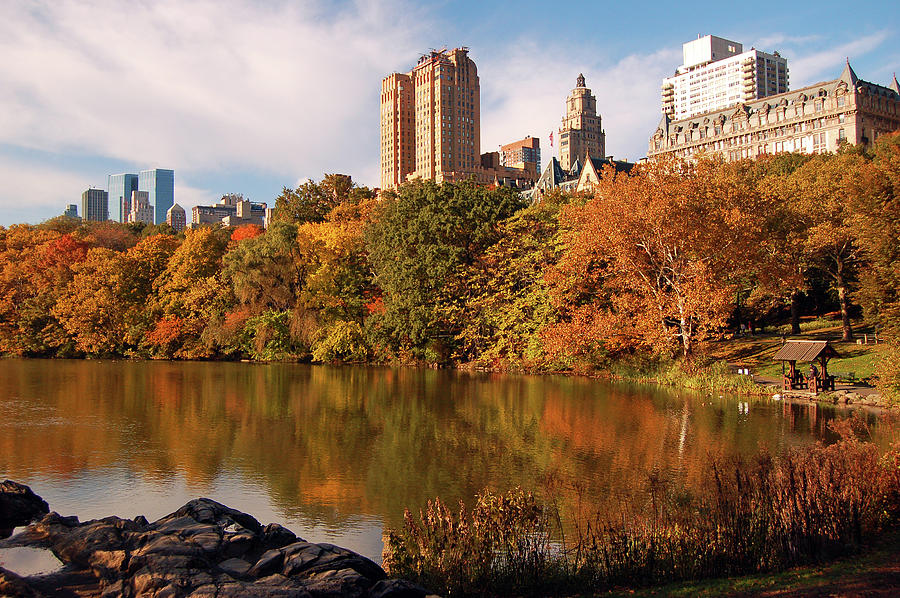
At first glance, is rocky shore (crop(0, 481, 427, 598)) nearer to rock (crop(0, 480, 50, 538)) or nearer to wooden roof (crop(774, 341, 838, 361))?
rock (crop(0, 480, 50, 538))

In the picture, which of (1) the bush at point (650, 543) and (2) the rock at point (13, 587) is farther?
(1) the bush at point (650, 543)

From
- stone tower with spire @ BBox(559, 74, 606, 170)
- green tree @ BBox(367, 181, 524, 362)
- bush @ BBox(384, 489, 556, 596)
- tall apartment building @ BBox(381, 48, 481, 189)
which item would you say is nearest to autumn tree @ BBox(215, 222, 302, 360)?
green tree @ BBox(367, 181, 524, 362)

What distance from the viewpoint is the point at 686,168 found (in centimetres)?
3288

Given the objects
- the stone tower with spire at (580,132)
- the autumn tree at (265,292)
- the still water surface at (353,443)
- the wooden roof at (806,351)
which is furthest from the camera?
the stone tower with spire at (580,132)

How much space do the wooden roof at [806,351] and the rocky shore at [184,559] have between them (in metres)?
22.1

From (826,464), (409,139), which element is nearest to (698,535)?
(826,464)

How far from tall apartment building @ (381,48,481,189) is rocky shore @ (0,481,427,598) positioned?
467ft

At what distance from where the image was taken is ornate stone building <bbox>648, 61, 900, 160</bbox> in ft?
281

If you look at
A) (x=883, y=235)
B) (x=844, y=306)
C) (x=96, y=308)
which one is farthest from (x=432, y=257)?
(x=96, y=308)

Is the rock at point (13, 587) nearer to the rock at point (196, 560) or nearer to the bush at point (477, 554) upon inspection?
the rock at point (196, 560)

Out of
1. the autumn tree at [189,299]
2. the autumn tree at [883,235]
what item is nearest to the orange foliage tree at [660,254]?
the autumn tree at [883,235]

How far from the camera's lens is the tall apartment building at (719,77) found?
176 meters

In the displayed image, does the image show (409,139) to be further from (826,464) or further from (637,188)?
(826,464)

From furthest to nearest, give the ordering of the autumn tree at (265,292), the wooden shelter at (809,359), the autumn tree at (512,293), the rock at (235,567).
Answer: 1. the autumn tree at (265,292)
2. the autumn tree at (512,293)
3. the wooden shelter at (809,359)
4. the rock at (235,567)
